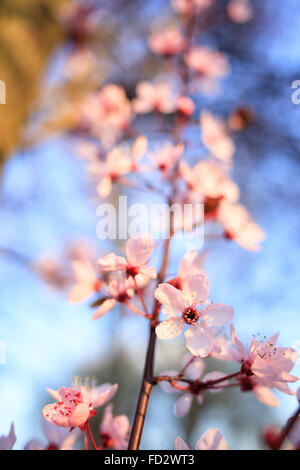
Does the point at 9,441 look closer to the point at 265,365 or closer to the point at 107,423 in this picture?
the point at 107,423

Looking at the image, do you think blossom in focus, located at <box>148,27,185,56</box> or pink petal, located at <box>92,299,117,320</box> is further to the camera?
blossom in focus, located at <box>148,27,185,56</box>

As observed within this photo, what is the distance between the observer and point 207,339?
792 mm

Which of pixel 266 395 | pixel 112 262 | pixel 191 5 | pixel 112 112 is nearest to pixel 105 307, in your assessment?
pixel 112 262

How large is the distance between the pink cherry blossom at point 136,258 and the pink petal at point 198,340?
0.52 ft

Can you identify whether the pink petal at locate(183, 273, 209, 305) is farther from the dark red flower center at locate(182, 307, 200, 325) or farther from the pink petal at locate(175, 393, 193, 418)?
the pink petal at locate(175, 393, 193, 418)

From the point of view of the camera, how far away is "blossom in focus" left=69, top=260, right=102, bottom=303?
1.06 meters

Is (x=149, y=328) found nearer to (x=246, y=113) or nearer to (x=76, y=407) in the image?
(x=76, y=407)

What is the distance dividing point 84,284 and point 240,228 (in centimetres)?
60

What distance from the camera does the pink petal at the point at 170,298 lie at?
815 mm

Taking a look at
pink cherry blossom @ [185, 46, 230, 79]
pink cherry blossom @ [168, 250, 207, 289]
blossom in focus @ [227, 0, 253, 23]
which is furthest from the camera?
blossom in focus @ [227, 0, 253, 23]

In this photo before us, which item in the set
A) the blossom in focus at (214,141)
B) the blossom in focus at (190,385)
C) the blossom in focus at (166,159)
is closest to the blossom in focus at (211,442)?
the blossom in focus at (190,385)

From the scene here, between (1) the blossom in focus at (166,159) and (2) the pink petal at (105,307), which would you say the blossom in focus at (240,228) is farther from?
(2) the pink petal at (105,307)

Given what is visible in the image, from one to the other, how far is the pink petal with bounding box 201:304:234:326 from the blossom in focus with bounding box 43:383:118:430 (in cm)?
26

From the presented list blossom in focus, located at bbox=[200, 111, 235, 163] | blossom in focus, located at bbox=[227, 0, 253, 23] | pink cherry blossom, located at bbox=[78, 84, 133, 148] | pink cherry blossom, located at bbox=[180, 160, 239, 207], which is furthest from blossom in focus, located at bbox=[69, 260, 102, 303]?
blossom in focus, located at bbox=[227, 0, 253, 23]
